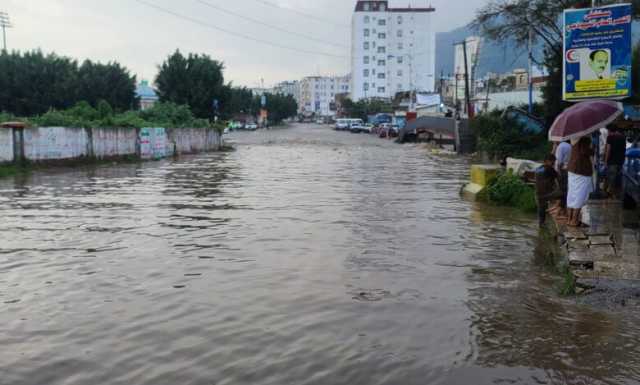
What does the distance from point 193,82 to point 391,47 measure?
326 ft

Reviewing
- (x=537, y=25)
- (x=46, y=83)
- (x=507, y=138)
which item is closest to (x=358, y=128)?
(x=46, y=83)

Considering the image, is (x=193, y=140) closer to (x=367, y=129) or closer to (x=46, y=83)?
(x=46, y=83)

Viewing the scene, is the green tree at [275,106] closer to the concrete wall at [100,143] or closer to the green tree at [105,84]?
the green tree at [105,84]

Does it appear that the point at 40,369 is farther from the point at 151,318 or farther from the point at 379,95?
the point at 379,95

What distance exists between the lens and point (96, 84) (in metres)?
60.0

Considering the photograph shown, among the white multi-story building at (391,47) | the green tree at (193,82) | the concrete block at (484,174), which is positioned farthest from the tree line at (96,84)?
the white multi-story building at (391,47)

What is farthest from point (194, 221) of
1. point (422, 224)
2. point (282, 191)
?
point (282, 191)

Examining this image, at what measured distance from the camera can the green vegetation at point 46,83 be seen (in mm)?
55250

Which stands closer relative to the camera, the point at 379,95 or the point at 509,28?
the point at 509,28

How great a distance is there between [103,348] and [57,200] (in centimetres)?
1144

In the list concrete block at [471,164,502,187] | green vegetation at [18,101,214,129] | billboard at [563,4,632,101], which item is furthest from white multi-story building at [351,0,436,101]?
billboard at [563,4,632,101]

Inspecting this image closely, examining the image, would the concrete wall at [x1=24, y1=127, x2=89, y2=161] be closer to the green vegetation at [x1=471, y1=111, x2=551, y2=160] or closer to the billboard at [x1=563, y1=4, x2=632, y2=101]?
the green vegetation at [x1=471, y1=111, x2=551, y2=160]

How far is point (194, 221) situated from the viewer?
12.9m

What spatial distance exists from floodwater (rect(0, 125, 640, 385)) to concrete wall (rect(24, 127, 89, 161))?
1182 centimetres
